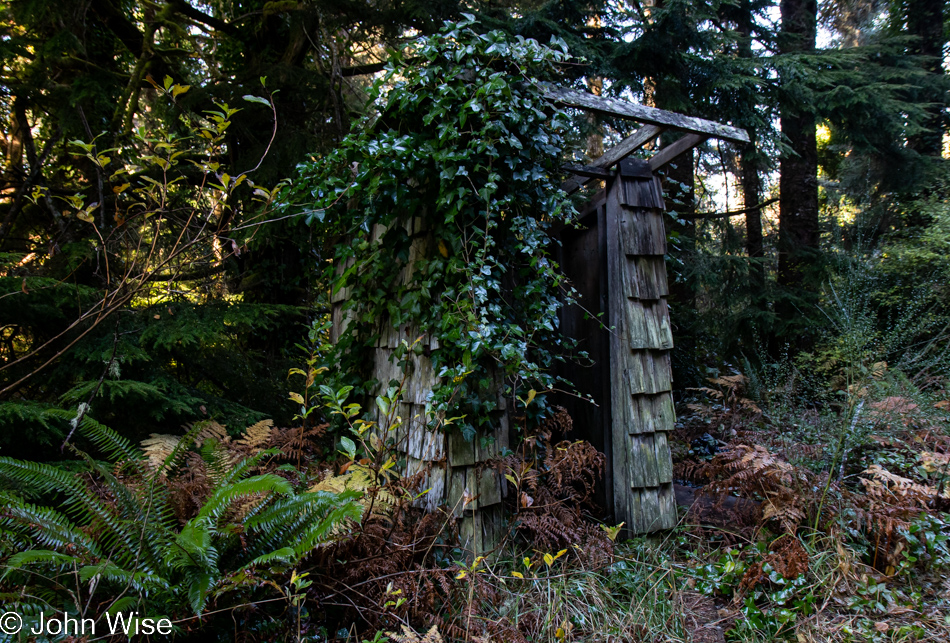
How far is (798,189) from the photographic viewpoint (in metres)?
6.81

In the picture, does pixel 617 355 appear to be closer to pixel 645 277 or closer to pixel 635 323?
pixel 635 323

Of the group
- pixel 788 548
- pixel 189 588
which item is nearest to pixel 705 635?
pixel 788 548

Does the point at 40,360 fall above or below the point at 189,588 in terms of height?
above

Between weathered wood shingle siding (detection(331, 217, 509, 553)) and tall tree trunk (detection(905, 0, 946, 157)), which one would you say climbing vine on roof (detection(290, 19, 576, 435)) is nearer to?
weathered wood shingle siding (detection(331, 217, 509, 553))

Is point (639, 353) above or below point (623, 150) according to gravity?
below

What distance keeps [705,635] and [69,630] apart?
2.26 meters

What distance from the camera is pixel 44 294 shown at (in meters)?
3.57

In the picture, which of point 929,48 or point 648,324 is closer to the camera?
point 648,324

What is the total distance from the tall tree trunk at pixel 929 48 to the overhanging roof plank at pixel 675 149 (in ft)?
21.3

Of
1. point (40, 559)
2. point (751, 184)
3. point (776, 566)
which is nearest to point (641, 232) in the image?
point (776, 566)

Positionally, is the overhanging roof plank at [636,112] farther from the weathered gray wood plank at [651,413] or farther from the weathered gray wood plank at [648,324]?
the weathered gray wood plank at [651,413]

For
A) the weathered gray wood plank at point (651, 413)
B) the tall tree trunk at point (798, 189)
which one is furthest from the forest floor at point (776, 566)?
the tall tree trunk at point (798, 189)

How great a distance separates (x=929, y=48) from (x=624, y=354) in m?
8.43

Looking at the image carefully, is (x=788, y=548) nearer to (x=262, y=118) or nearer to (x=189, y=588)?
(x=189, y=588)
